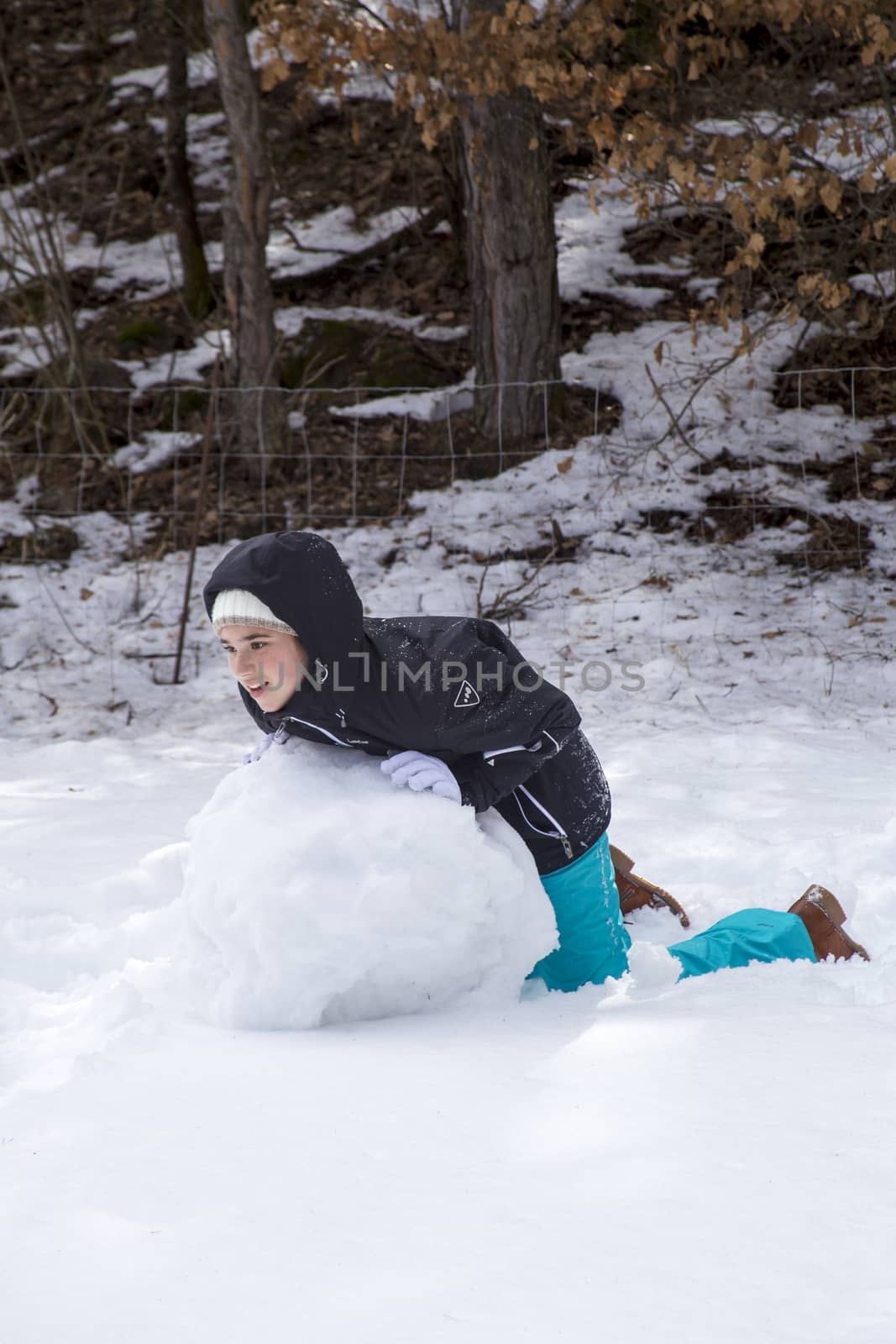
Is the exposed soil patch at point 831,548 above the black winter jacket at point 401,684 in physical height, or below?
below

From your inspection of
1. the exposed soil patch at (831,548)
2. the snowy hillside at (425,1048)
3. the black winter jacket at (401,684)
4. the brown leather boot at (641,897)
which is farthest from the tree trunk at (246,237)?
the black winter jacket at (401,684)

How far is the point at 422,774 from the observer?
7.98 ft

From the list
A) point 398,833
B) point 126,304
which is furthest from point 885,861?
point 126,304

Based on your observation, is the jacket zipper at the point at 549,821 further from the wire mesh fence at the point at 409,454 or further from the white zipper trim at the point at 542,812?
the wire mesh fence at the point at 409,454

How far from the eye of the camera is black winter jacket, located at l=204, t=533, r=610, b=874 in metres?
2.40

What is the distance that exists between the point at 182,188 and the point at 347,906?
29.4 feet

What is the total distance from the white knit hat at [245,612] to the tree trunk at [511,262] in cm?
537

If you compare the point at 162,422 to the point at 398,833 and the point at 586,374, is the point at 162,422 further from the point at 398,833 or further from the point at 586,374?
the point at 398,833

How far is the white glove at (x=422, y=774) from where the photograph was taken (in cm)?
243

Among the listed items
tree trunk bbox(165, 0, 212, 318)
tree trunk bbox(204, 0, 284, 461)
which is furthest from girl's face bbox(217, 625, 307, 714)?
tree trunk bbox(165, 0, 212, 318)

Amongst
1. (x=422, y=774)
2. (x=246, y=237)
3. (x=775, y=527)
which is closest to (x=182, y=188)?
(x=246, y=237)

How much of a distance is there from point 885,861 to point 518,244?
18.4 feet

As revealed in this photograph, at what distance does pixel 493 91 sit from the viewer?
21.0 feet

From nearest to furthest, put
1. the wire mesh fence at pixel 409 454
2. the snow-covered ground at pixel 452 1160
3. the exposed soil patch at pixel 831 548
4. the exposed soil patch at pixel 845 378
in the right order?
the snow-covered ground at pixel 452 1160 < the exposed soil patch at pixel 831 548 < the wire mesh fence at pixel 409 454 < the exposed soil patch at pixel 845 378
